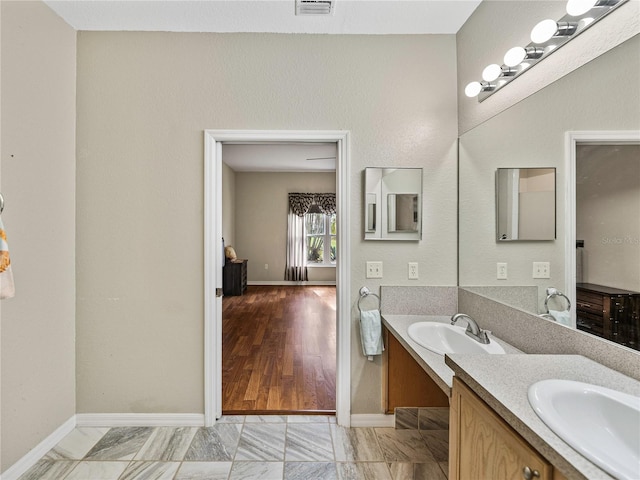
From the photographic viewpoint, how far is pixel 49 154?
70.5 inches

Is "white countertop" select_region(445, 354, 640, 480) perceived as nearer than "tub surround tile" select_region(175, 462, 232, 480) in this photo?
Yes

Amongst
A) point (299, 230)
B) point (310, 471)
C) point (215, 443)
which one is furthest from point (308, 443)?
point (299, 230)

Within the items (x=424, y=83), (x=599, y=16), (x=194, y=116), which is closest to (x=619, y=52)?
(x=599, y=16)

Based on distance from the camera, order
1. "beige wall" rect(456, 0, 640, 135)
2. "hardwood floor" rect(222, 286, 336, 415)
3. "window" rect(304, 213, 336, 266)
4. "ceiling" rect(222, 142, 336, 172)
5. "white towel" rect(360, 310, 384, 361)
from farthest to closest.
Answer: "window" rect(304, 213, 336, 266) → "ceiling" rect(222, 142, 336, 172) → "hardwood floor" rect(222, 286, 336, 415) → "white towel" rect(360, 310, 384, 361) → "beige wall" rect(456, 0, 640, 135)

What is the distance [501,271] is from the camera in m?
1.65

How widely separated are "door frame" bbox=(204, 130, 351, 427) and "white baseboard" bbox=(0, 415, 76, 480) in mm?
829

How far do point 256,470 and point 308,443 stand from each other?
1.10 feet

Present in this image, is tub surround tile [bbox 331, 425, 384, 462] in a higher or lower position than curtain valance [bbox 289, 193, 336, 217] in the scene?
lower

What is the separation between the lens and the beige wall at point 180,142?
6.47 feet

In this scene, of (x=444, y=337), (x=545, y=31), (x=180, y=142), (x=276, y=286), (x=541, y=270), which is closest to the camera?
(x=545, y=31)

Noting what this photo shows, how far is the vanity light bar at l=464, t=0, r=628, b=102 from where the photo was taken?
1.10 metres

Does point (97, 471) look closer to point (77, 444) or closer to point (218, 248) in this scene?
point (77, 444)

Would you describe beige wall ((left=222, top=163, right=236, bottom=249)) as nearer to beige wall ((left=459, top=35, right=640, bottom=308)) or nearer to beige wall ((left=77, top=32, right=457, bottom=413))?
beige wall ((left=77, top=32, right=457, bottom=413))

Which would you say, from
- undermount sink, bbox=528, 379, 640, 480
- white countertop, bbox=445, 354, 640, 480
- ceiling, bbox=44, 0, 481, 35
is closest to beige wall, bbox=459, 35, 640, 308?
white countertop, bbox=445, 354, 640, 480
